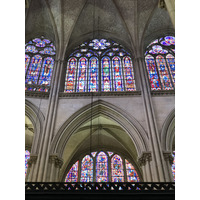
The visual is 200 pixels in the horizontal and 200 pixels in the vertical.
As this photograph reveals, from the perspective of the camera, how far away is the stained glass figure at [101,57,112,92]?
1374 centimetres

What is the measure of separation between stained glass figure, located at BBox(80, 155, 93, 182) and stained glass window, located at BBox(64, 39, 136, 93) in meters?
4.54

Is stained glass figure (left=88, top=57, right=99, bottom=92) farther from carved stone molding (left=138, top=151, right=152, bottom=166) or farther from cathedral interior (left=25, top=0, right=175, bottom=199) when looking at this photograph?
carved stone molding (left=138, top=151, right=152, bottom=166)

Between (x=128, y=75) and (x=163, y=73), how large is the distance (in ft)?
7.13

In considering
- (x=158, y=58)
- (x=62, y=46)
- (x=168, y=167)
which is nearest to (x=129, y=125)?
(x=168, y=167)

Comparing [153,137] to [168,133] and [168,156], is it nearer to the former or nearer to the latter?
[168,133]

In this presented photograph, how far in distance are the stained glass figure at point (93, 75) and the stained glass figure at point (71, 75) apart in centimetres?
102

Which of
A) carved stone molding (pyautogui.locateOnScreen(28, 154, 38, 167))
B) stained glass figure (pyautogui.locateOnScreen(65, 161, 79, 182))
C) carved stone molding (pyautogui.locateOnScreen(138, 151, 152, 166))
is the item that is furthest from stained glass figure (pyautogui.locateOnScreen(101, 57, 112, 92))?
carved stone molding (pyautogui.locateOnScreen(28, 154, 38, 167))

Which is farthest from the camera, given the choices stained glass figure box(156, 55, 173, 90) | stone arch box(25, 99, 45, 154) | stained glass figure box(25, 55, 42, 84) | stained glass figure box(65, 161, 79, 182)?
stained glass figure box(25, 55, 42, 84)

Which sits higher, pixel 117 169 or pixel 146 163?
pixel 117 169

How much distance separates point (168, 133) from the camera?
10.9m

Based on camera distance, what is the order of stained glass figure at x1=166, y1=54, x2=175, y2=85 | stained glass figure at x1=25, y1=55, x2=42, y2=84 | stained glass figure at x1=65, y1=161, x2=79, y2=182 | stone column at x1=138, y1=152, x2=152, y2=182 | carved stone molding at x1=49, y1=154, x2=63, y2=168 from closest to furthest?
stone column at x1=138, y1=152, x2=152, y2=182 → carved stone molding at x1=49, y1=154, x2=63, y2=168 → stained glass figure at x1=65, y1=161, x2=79, y2=182 → stained glass figure at x1=25, y1=55, x2=42, y2=84 → stained glass figure at x1=166, y1=54, x2=175, y2=85

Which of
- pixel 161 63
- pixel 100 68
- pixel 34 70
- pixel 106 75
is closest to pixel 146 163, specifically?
pixel 106 75

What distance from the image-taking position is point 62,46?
15727mm

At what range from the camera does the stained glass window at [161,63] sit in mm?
13691
